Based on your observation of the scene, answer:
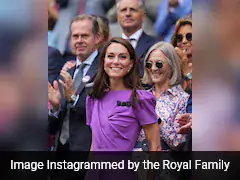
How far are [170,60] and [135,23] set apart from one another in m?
0.42

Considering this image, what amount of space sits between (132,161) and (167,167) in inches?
11.5

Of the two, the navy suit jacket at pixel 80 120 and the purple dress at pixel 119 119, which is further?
the navy suit jacket at pixel 80 120

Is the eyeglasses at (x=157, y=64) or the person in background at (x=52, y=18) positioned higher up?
the person in background at (x=52, y=18)

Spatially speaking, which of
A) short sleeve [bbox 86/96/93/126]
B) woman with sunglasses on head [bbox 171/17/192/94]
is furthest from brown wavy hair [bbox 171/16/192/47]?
short sleeve [bbox 86/96/93/126]

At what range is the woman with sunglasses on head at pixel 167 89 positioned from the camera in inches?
139

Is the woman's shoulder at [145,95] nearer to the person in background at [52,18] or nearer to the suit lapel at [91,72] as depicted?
the suit lapel at [91,72]

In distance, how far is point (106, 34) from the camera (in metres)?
3.54

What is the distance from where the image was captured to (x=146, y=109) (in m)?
3.47

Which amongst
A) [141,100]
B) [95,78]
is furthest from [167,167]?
[95,78]

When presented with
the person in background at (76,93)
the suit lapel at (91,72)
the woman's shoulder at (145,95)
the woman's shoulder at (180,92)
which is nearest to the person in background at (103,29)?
the person in background at (76,93)

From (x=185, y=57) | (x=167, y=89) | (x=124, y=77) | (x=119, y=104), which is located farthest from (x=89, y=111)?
(x=185, y=57)

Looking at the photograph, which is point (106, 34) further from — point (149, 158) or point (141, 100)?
point (149, 158)

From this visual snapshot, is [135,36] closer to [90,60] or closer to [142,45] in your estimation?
[142,45]

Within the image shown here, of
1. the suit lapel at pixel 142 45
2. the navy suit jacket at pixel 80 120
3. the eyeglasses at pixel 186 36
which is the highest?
the eyeglasses at pixel 186 36
